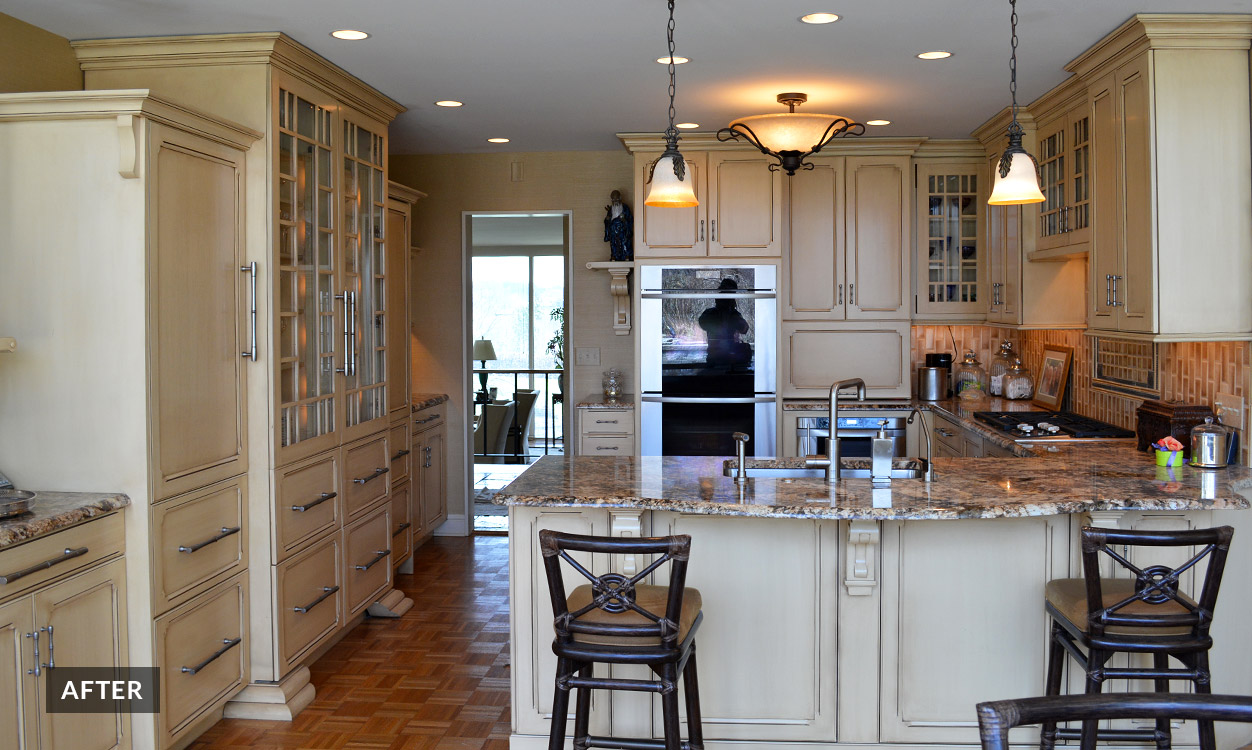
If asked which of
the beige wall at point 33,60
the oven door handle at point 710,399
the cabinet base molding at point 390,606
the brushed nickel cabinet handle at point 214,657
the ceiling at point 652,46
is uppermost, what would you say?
the ceiling at point 652,46

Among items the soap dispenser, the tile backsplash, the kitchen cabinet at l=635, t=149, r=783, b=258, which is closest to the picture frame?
the tile backsplash

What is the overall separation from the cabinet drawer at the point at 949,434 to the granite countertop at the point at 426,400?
300cm

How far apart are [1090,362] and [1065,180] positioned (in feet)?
3.34

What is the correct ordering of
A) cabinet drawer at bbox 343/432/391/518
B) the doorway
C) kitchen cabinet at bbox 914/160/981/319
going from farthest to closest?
1. the doorway
2. kitchen cabinet at bbox 914/160/981/319
3. cabinet drawer at bbox 343/432/391/518

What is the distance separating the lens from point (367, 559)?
4391 mm

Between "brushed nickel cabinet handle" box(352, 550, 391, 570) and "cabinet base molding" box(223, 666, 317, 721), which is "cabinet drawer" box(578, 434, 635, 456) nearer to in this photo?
"brushed nickel cabinet handle" box(352, 550, 391, 570)

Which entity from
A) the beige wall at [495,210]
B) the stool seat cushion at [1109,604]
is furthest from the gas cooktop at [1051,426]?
the beige wall at [495,210]

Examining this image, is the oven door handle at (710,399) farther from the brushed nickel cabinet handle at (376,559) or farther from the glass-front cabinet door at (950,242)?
the brushed nickel cabinet handle at (376,559)

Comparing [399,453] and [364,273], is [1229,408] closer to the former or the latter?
[364,273]

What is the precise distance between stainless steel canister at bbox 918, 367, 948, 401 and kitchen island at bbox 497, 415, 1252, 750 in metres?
2.80

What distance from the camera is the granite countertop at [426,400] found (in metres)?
5.66

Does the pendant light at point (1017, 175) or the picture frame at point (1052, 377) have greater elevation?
the pendant light at point (1017, 175)

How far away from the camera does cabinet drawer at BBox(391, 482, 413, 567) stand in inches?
198

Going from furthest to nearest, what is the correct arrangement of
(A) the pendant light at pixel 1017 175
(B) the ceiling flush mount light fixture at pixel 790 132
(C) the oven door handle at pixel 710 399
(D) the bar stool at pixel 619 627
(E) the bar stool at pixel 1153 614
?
(C) the oven door handle at pixel 710 399 → (B) the ceiling flush mount light fixture at pixel 790 132 → (A) the pendant light at pixel 1017 175 → (E) the bar stool at pixel 1153 614 → (D) the bar stool at pixel 619 627
